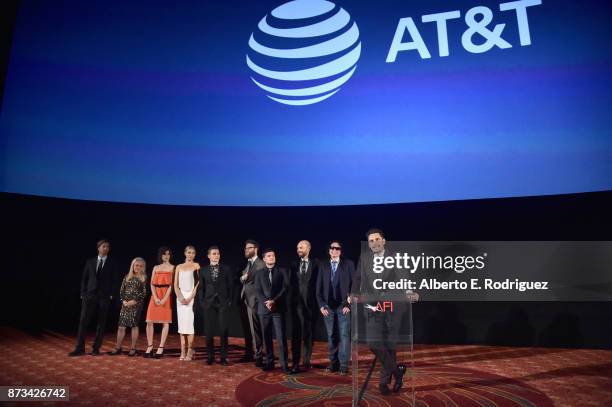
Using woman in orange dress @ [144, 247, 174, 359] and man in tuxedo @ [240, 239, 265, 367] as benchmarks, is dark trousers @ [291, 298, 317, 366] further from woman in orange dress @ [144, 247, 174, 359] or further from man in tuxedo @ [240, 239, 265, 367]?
woman in orange dress @ [144, 247, 174, 359]

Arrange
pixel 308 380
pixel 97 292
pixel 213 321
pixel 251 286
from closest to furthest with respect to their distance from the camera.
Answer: pixel 308 380
pixel 213 321
pixel 251 286
pixel 97 292

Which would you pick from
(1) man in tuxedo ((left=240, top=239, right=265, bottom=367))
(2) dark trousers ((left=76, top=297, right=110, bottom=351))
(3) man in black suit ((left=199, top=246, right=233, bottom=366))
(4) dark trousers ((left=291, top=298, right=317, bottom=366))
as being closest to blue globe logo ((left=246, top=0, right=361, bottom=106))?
(1) man in tuxedo ((left=240, top=239, right=265, bottom=367))

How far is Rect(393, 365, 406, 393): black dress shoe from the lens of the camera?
3139 millimetres

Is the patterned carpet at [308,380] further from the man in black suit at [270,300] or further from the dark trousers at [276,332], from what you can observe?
the man in black suit at [270,300]

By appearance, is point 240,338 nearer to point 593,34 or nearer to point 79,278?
point 79,278

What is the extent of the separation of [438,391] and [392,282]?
106cm

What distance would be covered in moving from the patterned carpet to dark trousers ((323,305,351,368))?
0.79 ft

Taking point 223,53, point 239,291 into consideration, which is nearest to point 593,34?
point 223,53

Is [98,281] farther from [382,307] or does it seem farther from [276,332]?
[382,307]

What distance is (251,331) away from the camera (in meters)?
5.89

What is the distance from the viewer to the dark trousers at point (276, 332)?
5047 mm

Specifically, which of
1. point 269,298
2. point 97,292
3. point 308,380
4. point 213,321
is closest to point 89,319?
point 97,292

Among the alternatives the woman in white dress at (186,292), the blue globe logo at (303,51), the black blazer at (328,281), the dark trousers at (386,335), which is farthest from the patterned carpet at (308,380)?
the blue globe logo at (303,51)
